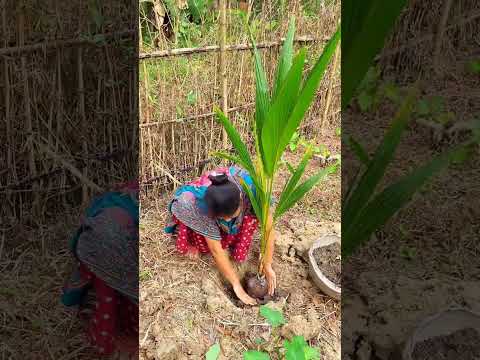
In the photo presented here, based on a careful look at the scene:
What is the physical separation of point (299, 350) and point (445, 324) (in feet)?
1.13

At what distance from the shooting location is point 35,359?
53cm

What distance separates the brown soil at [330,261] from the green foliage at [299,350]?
253 mm

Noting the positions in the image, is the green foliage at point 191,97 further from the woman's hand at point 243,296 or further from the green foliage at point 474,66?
the green foliage at point 474,66

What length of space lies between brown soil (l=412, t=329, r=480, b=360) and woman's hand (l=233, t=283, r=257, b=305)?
13.8 inches

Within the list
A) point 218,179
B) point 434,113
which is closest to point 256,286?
point 218,179

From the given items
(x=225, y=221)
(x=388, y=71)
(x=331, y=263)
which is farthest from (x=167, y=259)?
(x=388, y=71)

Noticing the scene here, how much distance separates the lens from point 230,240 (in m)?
1.06

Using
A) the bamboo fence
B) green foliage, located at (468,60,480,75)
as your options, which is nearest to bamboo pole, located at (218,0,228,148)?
the bamboo fence

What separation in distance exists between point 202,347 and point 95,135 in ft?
2.00

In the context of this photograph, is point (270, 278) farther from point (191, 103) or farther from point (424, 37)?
point (424, 37)

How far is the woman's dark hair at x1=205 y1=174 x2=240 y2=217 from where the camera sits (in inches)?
30.9

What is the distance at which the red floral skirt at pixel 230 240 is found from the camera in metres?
1.00

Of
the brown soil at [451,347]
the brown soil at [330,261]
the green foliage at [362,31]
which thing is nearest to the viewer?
the green foliage at [362,31]

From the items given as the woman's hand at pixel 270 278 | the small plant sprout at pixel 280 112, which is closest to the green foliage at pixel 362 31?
the small plant sprout at pixel 280 112
